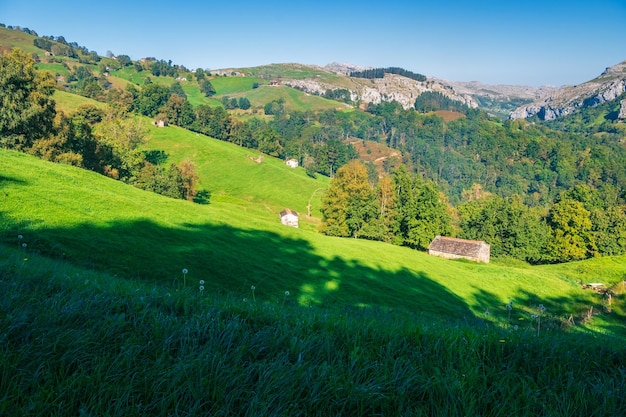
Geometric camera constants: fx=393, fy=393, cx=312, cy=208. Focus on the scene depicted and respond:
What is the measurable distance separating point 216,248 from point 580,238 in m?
84.9

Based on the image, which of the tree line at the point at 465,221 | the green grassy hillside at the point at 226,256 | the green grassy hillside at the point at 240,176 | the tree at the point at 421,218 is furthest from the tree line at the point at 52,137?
the tree at the point at 421,218

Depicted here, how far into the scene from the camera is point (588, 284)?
158 feet

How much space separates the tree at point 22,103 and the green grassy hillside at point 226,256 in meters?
25.7

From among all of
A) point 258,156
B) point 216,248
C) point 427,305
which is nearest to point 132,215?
point 216,248

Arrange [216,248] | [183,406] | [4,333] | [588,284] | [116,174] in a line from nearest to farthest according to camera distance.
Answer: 1. [183,406]
2. [4,333]
3. [216,248]
4. [588,284]
5. [116,174]

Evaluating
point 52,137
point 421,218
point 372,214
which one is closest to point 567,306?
point 421,218

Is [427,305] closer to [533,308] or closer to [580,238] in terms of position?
[533,308]

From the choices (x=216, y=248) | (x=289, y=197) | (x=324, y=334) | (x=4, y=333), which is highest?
(x=4, y=333)

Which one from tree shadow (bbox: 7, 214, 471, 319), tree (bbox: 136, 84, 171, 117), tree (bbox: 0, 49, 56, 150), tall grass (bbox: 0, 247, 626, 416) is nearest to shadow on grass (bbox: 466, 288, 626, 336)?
tree shadow (bbox: 7, 214, 471, 319)

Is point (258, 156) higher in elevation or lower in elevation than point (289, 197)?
higher

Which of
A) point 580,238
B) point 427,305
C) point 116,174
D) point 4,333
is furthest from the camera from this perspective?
point 580,238

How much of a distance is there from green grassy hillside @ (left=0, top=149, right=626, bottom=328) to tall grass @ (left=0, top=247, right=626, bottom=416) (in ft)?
13.6

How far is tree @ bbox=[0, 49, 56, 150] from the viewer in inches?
2019

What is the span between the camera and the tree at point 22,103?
5128 centimetres
